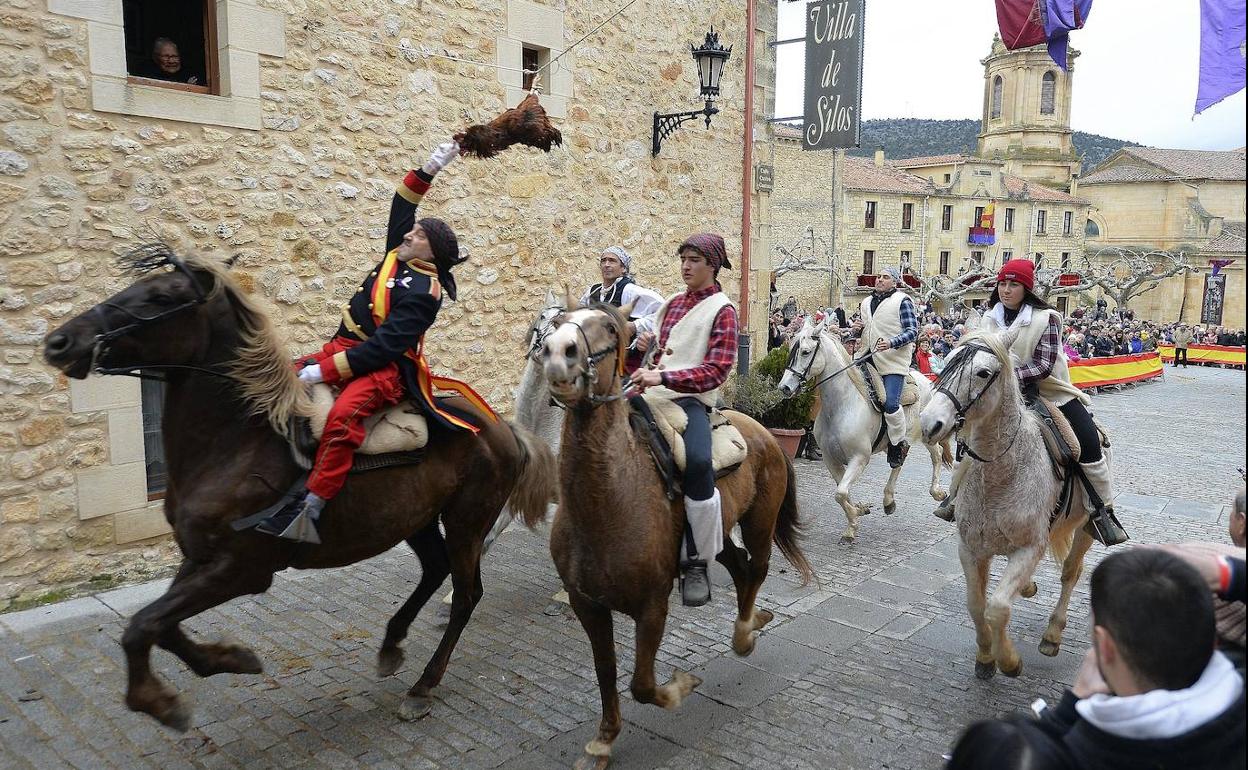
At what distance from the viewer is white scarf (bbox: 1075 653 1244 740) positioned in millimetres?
1677

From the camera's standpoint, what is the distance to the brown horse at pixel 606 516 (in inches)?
129

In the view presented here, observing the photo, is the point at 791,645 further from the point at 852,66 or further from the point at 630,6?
the point at 852,66

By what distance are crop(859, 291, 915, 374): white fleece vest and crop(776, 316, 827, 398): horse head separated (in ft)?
2.22

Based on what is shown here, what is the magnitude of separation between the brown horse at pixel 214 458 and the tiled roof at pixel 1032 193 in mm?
70627

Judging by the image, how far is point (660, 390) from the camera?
4461 mm

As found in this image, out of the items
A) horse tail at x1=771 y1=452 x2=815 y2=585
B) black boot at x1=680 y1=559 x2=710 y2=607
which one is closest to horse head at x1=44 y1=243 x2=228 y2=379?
black boot at x1=680 y1=559 x2=710 y2=607

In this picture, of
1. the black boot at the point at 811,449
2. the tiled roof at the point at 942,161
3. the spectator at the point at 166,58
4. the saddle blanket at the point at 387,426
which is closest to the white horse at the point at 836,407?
the black boot at the point at 811,449

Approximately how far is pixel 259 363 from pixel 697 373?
2111 millimetres

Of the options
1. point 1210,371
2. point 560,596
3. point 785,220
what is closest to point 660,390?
point 560,596

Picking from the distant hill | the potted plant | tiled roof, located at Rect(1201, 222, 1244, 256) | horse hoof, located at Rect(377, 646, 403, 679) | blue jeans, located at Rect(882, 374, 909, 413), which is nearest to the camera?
horse hoof, located at Rect(377, 646, 403, 679)

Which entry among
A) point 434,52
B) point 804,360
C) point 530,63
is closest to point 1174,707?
point 804,360

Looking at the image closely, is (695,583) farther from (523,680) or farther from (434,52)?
(434,52)

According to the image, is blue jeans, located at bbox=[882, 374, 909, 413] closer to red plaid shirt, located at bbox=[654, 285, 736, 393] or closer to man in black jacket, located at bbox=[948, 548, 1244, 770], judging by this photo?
red plaid shirt, located at bbox=[654, 285, 736, 393]

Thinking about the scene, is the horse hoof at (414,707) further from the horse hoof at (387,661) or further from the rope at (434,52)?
the rope at (434,52)
